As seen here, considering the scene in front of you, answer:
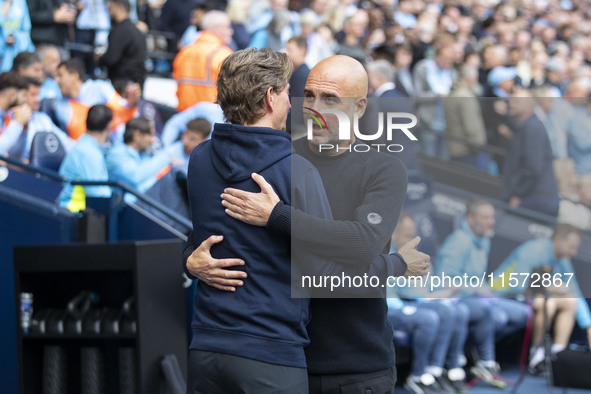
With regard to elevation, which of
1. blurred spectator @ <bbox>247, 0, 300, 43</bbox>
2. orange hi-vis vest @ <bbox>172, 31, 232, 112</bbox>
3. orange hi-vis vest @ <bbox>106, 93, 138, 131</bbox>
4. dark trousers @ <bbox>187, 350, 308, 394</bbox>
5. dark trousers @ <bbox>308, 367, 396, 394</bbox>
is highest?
blurred spectator @ <bbox>247, 0, 300, 43</bbox>

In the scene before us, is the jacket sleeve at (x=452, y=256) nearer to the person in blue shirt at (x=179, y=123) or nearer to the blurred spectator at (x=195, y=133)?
the blurred spectator at (x=195, y=133)

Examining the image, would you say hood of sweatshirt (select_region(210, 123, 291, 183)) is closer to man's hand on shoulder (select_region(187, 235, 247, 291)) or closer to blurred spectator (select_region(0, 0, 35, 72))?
man's hand on shoulder (select_region(187, 235, 247, 291))

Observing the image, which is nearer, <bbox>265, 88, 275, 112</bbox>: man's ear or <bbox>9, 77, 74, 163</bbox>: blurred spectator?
<bbox>265, 88, 275, 112</bbox>: man's ear

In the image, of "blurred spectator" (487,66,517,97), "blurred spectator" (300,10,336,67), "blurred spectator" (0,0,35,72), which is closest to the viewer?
"blurred spectator" (0,0,35,72)

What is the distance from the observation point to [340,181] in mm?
2373

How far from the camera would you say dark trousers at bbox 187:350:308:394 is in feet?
7.16

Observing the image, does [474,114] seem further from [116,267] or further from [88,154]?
[88,154]

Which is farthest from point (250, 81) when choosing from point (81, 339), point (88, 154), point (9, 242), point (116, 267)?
point (88, 154)

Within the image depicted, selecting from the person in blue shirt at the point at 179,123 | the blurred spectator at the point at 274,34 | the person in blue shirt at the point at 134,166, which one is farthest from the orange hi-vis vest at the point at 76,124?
the blurred spectator at the point at 274,34

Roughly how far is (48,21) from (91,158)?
348 cm

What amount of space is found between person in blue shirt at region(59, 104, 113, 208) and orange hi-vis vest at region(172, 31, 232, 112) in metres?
1.25

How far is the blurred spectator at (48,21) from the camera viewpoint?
8781 mm

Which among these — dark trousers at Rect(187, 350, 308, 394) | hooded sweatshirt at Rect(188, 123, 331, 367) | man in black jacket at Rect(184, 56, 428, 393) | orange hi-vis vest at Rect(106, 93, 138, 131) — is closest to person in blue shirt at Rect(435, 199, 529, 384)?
man in black jacket at Rect(184, 56, 428, 393)

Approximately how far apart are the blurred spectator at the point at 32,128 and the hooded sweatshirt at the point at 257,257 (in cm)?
421
